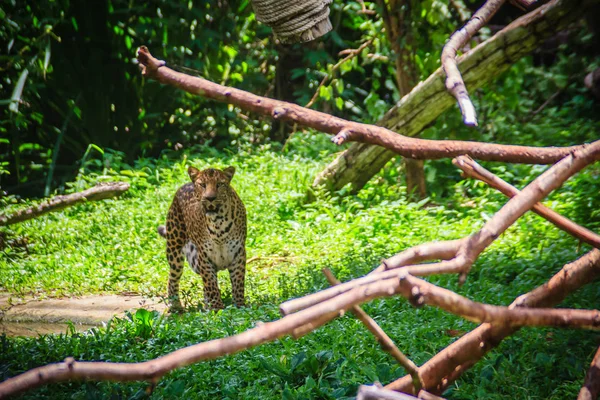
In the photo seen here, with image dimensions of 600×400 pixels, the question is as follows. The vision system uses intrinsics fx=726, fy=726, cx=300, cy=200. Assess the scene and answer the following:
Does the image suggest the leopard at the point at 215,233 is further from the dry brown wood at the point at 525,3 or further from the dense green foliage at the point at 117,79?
the dense green foliage at the point at 117,79

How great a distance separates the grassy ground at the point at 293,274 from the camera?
A: 12.5 feet

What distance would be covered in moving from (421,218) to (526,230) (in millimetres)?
1179

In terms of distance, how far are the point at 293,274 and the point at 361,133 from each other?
11.6ft

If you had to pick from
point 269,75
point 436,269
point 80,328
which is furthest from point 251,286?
point 269,75

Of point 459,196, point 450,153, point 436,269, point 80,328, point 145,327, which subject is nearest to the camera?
point 436,269

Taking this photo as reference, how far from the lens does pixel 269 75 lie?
43.0 feet

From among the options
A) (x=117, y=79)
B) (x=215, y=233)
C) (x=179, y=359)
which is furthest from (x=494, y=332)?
(x=117, y=79)

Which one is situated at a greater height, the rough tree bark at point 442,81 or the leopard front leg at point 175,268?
the rough tree bark at point 442,81

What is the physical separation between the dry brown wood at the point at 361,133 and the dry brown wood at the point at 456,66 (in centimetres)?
29

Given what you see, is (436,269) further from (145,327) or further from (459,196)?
(459,196)

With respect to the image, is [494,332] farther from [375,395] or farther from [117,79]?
[117,79]

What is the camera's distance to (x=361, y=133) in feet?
9.96

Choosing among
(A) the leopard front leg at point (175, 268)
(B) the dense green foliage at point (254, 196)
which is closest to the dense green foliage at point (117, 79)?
(B) the dense green foliage at point (254, 196)

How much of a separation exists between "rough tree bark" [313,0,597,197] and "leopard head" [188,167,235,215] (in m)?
2.33
